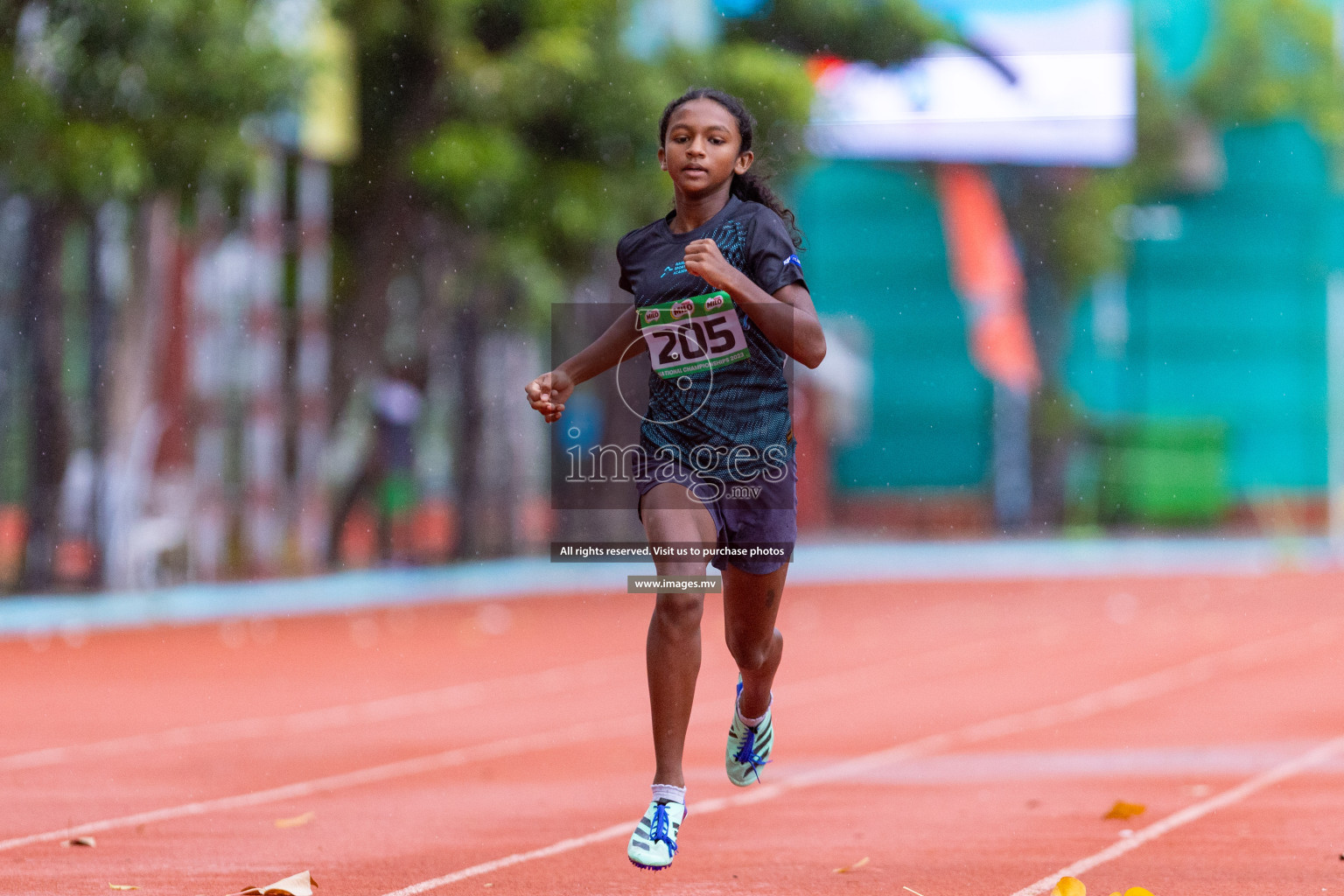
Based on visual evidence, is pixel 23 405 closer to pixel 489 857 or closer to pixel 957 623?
pixel 957 623

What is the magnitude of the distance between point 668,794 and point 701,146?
4.60 ft

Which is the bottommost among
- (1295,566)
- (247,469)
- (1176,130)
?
(1295,566)

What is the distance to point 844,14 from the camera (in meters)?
23.0

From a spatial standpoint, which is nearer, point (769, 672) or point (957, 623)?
point (769, 672)

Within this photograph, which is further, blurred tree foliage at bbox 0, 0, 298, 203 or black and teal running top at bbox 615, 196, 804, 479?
blurred tree foliage at bbox 0, 0, 298, 203

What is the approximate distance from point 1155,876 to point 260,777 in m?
3.71

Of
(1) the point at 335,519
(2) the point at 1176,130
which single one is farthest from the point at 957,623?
(2) the point at 1176,130

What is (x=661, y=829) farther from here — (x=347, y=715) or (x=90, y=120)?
(x=90, y=120)

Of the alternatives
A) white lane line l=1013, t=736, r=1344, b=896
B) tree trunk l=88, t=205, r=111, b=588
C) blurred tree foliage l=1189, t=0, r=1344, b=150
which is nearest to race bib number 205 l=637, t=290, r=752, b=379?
white lane line l=1013, t=736, r=1344, b=896

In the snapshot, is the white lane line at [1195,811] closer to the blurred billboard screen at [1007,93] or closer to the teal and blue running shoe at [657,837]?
the teal and blue running shoe at [657,837]

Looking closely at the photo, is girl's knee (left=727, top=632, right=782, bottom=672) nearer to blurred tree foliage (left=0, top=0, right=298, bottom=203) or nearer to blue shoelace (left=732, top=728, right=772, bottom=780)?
blue shoelace (left=732, top=728, right=772, bottom=780)

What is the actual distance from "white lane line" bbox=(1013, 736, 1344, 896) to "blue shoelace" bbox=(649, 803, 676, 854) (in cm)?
95

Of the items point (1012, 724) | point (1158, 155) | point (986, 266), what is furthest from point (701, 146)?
point (1158, 155)

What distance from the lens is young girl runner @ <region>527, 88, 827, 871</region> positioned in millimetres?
4562
